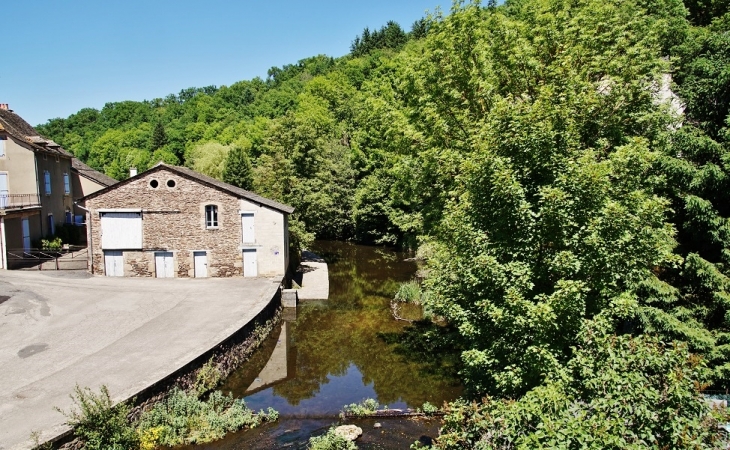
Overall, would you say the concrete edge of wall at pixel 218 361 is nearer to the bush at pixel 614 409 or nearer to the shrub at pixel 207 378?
the shrub at pixel 207 378

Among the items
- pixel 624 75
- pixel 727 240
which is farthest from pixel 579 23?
pixel 727 240

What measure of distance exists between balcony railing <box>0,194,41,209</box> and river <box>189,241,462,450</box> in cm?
1813

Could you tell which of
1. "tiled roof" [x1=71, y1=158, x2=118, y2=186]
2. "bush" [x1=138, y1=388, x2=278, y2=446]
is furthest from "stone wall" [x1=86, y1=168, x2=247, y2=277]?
"tiled roof" [x1=71, y1=158, x2=118, y2=186]

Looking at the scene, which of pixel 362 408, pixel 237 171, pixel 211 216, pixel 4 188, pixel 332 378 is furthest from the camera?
pixel 237 171

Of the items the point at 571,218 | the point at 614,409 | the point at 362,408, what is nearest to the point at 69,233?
the point at 362,408

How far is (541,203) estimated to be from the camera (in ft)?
31.6

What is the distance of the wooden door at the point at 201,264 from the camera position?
27000mm

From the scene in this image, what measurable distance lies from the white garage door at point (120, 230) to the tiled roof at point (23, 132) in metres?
9.08

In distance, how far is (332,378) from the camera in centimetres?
1834

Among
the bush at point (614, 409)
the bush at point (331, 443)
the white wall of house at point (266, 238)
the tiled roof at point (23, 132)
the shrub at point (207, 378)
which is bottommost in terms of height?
the bush at point (331, 443)

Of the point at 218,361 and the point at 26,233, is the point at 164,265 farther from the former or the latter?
the point at 218,361

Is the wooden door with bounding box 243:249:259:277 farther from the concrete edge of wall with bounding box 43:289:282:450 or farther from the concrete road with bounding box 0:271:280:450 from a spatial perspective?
the concrete edge of wall with bounding box 43:289:282:450

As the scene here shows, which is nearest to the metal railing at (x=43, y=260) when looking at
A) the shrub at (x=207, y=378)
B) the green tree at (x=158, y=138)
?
the shrub at (x=207, y=378)

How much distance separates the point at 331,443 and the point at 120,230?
64.3ft
